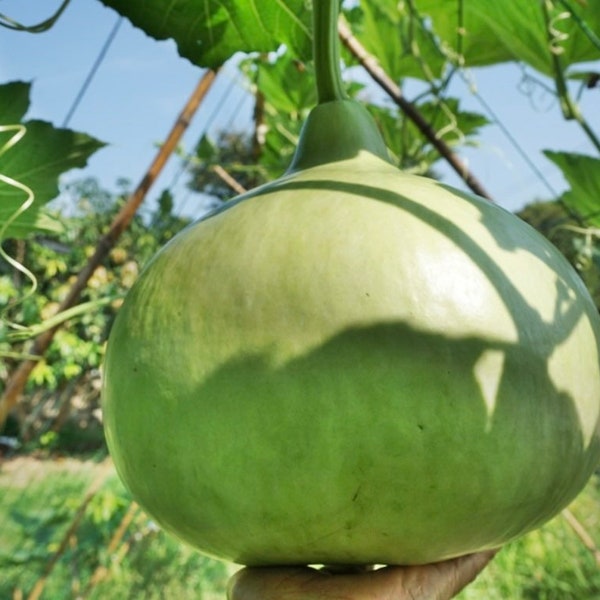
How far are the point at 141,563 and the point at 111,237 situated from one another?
78.5 inches

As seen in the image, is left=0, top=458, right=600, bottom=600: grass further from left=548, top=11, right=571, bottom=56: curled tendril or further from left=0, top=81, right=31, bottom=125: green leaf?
left=548, top=11, right=571, bottom=56: curled tendril

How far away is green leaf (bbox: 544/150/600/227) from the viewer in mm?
1023

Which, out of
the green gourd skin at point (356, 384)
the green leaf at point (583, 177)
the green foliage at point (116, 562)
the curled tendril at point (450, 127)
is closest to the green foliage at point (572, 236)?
the green leaf at point (583, 177)

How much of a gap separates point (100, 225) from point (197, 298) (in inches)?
251

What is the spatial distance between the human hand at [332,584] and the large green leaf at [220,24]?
0.46m

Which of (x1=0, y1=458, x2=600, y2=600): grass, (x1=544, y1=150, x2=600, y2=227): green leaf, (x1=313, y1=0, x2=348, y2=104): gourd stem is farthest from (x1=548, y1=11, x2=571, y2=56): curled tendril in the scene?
(x1=0, y1=458, x2=600, y2=600): grass

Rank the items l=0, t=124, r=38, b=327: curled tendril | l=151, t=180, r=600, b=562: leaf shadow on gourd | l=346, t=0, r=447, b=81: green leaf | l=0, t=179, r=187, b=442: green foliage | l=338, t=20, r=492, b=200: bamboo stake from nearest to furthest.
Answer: l=151, t=180, r=600, b=562: leaf shadow on gourd < l=0, t=124, r=38, b=327: curled tendril < l=338, t=20, r=492, b=200: bamboo stake < l=346, t=0, r=447, b=81: green leaf < l=0, t=179, r=187, b=442: green foliage

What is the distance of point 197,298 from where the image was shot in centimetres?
44

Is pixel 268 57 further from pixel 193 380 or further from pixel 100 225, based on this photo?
pixel 100 225

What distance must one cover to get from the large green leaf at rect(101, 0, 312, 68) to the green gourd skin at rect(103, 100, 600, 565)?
31 centimetres

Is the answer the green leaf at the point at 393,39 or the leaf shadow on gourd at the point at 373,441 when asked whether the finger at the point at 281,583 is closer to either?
the leaf shadow on gourd at the point at 373,441

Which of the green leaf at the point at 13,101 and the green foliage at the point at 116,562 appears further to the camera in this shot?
the green foliage at the point at 116,562

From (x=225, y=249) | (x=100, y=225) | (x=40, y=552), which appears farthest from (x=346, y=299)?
(x=100, y=225)

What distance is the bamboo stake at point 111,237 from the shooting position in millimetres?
938
